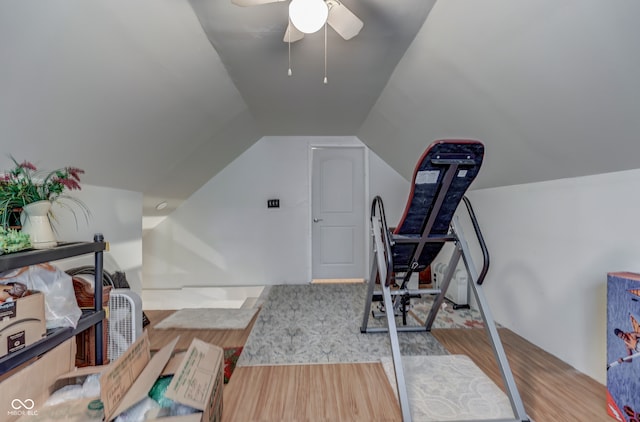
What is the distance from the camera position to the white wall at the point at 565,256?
1640 millimetres

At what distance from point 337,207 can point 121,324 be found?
3.07 metres

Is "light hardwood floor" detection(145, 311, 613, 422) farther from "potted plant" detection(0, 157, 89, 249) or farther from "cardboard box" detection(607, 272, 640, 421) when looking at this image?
"potted plant" detection(0, 157, 89, 249)

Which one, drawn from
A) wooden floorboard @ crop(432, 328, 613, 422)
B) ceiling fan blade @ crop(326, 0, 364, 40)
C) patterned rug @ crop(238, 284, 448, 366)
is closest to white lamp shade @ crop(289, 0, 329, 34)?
ceiling fan blade @ crop(326, 0, 364, 40)

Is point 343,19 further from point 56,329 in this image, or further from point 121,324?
point 121,324

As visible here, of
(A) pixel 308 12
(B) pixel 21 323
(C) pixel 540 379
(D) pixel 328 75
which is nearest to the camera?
(B) pixel 21 323

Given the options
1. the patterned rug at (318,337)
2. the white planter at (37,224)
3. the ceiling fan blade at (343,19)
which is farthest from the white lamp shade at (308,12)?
the patterned rug at (318,337)

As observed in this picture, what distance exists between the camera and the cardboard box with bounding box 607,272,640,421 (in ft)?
4.44

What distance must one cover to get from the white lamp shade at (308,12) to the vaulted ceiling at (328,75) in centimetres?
38

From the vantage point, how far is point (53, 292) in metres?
1.23

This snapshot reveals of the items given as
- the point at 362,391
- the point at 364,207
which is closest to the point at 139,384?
the point at 362,391

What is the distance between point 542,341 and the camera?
2146 millimetres

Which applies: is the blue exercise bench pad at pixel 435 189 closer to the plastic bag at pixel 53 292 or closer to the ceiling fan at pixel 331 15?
the ceiling fan at pixel 331 15

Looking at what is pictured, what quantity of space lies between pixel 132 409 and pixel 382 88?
2715 mm

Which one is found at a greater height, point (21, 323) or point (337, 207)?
point (337, 207)
